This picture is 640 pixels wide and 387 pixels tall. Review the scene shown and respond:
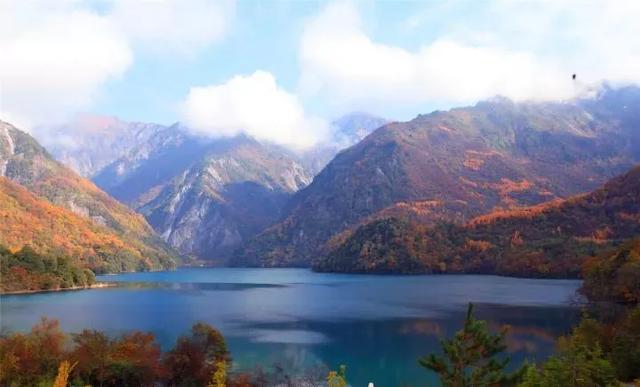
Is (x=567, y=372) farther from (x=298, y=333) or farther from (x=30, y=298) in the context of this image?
(x=30, y=298)

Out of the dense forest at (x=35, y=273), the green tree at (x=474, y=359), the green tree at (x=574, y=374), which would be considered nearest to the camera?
the green tree at (x=574, y=374)

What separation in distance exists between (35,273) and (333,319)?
291ft

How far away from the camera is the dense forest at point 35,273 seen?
13675cm

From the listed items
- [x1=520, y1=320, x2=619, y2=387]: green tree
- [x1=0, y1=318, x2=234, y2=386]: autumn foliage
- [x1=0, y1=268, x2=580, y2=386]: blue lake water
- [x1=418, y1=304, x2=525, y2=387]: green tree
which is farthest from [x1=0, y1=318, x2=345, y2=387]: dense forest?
[x1=520, y1=320, x2=619, y2=387]: green tree

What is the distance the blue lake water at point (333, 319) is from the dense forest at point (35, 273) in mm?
11813

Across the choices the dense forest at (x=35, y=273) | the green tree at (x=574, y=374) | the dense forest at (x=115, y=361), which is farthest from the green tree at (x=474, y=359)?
the dense forest at (x=35, y=273)

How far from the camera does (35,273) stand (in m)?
142

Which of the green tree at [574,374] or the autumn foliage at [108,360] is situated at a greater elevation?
the green tree at [574,374]

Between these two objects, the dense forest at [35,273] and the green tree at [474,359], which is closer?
the green tree at [474,359]

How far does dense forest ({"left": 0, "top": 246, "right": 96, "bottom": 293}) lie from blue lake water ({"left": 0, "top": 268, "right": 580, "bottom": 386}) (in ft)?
38.8

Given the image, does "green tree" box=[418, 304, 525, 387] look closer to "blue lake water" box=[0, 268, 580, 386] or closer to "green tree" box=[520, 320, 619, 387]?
"green tree" box=[520, 320, 619, 387]

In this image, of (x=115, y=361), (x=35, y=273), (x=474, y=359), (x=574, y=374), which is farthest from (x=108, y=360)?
(x=35, y=273)

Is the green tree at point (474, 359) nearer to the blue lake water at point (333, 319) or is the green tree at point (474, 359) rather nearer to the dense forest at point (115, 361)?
the dense forest at point (115, 361)

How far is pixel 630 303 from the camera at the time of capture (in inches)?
3196
